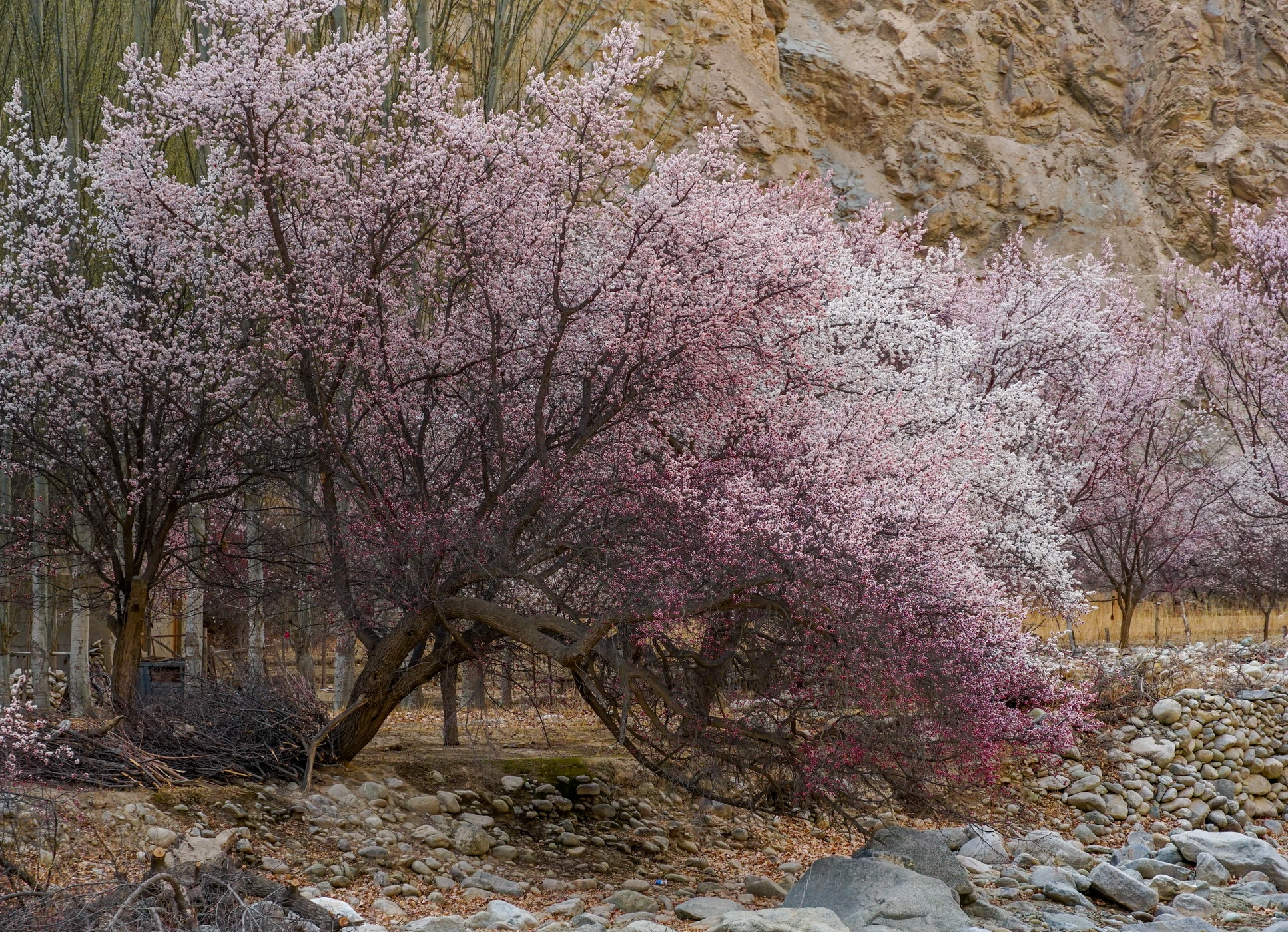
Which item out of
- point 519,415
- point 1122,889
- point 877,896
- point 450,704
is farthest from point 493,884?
point 1122,889

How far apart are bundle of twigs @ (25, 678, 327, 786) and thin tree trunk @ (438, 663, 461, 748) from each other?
1.13 m

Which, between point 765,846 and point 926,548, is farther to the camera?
point 765,846

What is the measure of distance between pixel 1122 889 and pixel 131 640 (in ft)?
27.8

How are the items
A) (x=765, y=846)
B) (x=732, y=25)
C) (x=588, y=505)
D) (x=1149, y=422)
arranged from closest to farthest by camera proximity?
(x=588, y=505)
(x=765, y=846)
(x=1149, y=422)
(x=732, y=25)

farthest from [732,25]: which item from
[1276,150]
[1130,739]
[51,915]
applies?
[51,915]

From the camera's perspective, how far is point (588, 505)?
8.29 metres

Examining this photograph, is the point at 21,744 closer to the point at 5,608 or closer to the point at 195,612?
the point at 195,612

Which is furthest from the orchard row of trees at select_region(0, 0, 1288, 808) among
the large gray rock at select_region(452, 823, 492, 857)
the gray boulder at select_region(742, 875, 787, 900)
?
the large gray rock at select_region(452, 823, 492, 857)

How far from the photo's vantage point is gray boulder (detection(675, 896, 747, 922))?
771 cm

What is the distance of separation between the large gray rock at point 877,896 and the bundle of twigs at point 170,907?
335 centimetres

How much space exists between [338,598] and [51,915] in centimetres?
432

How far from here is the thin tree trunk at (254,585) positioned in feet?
33.3

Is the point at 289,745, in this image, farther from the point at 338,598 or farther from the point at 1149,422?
the point at 1149,422

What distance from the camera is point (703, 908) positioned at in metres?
7.81
